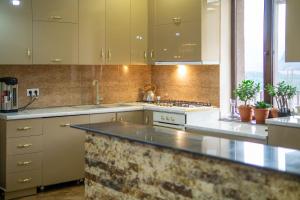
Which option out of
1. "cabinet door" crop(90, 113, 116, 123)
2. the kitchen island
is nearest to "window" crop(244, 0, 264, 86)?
"cabinet door" crop(90, 113, 116, 123)

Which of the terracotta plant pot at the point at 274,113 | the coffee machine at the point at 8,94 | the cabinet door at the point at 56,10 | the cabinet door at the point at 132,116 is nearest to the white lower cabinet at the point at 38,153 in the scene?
the coffee machine at the point at 8,94

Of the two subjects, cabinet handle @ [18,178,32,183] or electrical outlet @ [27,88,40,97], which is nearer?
cabinet handle @ [18,178,32,183]

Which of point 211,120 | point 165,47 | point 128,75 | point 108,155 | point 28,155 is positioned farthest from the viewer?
point 128,75

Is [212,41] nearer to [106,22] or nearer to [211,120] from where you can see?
[211,120]

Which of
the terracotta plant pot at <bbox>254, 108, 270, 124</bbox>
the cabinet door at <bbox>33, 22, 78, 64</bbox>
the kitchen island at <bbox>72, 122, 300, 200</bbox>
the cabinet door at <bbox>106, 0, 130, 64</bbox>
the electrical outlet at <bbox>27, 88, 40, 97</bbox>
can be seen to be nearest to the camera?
the kitchen island at <bbox>72, 122, 300, 200</bbox>

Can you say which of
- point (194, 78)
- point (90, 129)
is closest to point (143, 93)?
point (194, 78)

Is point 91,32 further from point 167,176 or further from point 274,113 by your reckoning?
point 167,176

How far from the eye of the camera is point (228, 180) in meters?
2.21

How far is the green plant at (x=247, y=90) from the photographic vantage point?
4969mm

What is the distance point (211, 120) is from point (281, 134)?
1.45m

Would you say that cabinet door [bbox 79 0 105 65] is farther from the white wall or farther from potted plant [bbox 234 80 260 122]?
potted plant [bbox 234 80 260 122]

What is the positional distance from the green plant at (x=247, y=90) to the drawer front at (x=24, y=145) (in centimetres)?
234

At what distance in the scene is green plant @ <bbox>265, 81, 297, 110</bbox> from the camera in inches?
179

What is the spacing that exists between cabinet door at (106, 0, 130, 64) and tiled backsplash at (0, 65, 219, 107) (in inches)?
15.0
